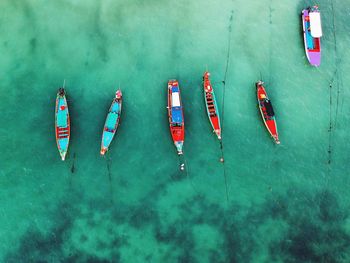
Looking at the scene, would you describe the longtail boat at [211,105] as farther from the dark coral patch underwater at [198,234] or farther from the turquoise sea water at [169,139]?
the dark coral patch underwater at [198,234]

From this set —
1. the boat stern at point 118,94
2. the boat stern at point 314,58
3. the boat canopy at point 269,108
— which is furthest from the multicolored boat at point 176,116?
the boat stern at point 314,58

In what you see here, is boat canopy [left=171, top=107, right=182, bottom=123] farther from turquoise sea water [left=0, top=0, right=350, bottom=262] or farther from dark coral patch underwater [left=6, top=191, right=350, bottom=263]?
dark coral patch underwater [left=6, top=191, right=350, bottom=263]

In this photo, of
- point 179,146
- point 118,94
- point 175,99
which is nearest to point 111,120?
point 118,94

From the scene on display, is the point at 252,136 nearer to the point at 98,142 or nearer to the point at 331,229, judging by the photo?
the point at 331,229

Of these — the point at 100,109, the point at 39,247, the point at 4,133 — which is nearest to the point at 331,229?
the point at 100,109

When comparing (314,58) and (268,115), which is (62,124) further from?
(314,58)

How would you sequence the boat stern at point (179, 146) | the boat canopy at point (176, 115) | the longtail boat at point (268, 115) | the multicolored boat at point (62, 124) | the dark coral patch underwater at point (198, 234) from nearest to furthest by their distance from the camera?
the dark coral patch underwater at point (198, 234) → the multicolored boat at point (62, 124) → the boat stern at point (179, 146) → the boat canopy at point (176, 115) → the longtail boat at point (268, 115)
